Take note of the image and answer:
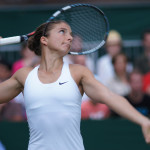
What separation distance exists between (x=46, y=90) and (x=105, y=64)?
3912 mm

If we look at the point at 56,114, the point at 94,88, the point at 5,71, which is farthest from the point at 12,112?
the point at 94,88

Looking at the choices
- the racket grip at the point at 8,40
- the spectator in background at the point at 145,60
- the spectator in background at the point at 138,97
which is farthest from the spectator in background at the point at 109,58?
the racket grip at the point at 8,40

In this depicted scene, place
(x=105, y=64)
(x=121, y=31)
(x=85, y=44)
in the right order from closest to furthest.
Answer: (x=85, y=44) < (x=105, y=64) < (x=121, y=31)

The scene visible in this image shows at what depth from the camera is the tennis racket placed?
461cm

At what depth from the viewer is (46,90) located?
4.03 meters

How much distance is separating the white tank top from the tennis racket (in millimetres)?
639

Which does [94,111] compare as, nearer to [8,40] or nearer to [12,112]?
[12,112]

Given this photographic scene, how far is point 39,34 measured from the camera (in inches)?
172

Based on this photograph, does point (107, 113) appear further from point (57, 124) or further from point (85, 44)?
point (57, 124)

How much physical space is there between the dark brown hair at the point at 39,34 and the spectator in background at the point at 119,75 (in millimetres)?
3100

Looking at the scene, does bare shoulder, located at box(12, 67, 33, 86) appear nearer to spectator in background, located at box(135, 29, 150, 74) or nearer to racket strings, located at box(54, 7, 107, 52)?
racket strings, located at box(54, 7, 107, 52)

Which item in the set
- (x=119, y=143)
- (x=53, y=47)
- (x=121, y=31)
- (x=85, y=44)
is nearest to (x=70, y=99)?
(x=53, y=47)

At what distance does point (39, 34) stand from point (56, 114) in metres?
0.89

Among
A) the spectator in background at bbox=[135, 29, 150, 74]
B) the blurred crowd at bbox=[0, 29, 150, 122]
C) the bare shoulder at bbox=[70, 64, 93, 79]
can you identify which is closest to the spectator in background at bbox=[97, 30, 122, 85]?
the blurred crowd at bbox=[0, 29, 150, 122]
